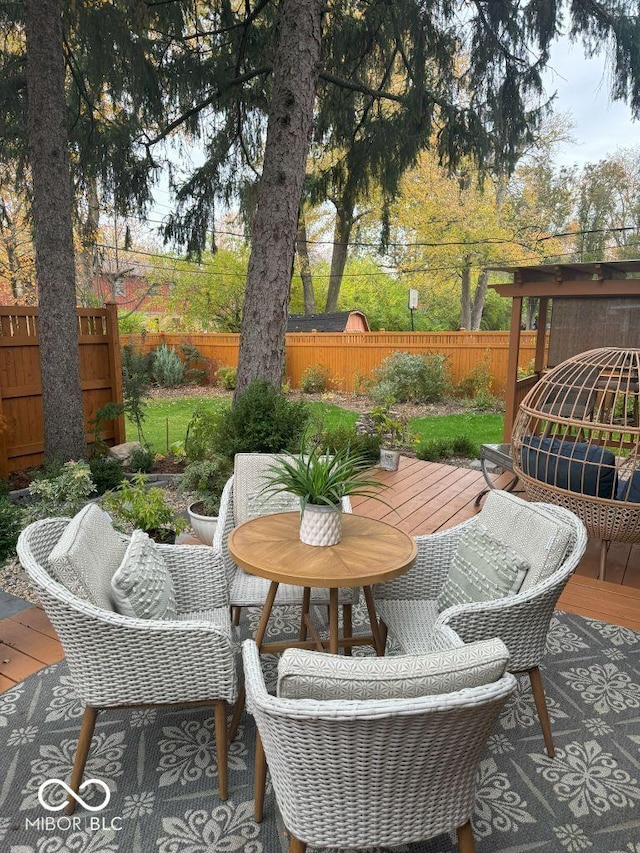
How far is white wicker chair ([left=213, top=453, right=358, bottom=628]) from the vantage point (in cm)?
246

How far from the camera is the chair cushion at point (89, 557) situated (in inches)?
69.0

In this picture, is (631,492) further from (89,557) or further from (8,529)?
(8,529)

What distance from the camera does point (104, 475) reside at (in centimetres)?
470

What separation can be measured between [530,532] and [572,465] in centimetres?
143

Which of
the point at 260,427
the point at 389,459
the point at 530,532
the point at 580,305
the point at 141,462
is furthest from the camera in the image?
the point at 580,305

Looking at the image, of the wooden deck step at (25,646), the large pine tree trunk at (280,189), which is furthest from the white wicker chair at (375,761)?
the large pine tree trunk at (280,189)

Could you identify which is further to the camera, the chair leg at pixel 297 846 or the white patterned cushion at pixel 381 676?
the chair leg at pixel 297 846

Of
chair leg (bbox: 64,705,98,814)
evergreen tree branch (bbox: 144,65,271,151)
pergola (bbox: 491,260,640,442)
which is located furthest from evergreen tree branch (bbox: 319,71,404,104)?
chair leg (bbox: 64,705,98,814)

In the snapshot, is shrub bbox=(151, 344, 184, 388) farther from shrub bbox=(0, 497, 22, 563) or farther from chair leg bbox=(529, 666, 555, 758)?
chair leg bbox=(529, 666, 555, 758)

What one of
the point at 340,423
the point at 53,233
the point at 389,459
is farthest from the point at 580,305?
the point at 53,233

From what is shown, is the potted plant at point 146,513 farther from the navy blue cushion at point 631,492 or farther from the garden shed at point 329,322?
the garden shed at point 329,322

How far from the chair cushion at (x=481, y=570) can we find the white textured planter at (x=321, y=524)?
541mm

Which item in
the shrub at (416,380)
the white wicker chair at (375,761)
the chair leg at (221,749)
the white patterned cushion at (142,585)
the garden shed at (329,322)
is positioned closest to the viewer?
the white wicker chair at (375,761)

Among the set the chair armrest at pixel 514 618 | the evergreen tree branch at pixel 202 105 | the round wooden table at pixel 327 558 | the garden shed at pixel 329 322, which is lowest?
the chair armrest at pixel 514 618
